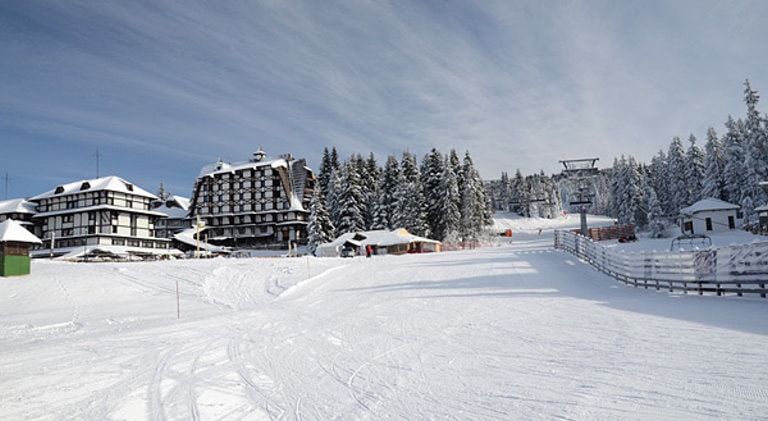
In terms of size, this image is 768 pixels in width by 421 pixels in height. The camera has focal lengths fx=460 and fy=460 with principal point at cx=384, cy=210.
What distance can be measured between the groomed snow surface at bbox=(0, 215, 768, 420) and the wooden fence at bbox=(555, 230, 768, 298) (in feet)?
1.89

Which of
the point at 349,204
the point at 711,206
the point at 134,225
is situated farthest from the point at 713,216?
the point at 134,225

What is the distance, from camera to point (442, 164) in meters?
63.8

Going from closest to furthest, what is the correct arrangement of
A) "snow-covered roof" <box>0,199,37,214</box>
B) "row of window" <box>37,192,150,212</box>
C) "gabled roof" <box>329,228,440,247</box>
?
"gabled roof" <box>329,228,440,247</box> < "row of window" <box>37,192,150,212</box> < "snow-covered roof" <box>0,199,37,214</box>

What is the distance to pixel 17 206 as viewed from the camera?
62.9m

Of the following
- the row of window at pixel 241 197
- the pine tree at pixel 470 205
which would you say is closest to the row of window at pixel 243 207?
the row of window at pixel 241 197

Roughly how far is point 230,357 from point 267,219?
67111 mm

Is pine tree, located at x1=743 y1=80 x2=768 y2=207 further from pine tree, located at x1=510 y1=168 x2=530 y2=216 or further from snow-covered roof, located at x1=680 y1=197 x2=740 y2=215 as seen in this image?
pine tree, located at x1=510 y1=168 x2=530 y2=216

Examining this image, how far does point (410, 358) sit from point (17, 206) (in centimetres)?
7482

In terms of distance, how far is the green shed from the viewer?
2750 cm

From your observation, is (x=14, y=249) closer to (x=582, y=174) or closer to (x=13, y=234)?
(x=13, y=234)

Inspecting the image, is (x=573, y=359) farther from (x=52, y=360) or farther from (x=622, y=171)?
(x=622, y=171)

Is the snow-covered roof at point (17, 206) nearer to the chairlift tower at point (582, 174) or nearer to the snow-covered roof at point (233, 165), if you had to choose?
the snow-covered roof at point (233, 165)

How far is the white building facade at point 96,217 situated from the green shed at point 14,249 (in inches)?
1264

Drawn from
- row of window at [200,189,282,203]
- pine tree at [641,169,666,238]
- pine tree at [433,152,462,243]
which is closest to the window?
row of window at [200,189,282,203]
